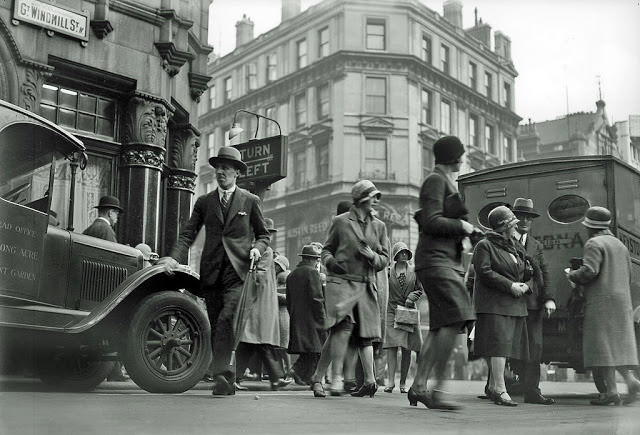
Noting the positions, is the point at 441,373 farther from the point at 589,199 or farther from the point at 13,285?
the point at 589,199

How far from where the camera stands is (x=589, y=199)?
9.66m

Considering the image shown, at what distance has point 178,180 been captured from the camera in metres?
15.0

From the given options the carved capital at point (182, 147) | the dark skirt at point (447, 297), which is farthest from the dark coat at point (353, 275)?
the carved capital at point (182, 147)

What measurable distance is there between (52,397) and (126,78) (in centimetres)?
769

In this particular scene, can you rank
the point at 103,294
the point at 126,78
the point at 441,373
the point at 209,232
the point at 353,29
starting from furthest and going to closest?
the point at 353,29
the point at 126,78
the point at 103,294
the point at 209,232
the point at 441,373

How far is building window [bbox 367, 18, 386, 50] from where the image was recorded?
1646 inches

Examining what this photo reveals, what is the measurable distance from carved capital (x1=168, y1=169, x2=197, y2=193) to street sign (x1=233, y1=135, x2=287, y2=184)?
→ 6.33 feet

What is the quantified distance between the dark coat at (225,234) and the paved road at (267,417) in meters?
1.18

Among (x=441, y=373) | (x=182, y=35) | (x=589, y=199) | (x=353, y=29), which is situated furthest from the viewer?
(x=353, y=29)

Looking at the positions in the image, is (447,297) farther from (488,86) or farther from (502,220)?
(488,86)

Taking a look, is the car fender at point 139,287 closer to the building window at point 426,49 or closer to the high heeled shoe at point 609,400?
the high heeled shoe at point 609,400

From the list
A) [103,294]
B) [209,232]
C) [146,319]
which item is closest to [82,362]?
[103,294]

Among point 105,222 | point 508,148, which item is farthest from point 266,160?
point 508,148

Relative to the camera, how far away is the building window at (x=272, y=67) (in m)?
45.1
